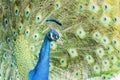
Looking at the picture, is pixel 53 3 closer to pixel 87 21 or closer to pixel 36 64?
pixel 87 21

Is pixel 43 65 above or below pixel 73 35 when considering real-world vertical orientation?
below

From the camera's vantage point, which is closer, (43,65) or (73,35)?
(43,65)

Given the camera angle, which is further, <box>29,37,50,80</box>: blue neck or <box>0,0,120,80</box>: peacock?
<box>0,0,120,80</box>: peacock

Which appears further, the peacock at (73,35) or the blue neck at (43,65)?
the peacock at (73,35)

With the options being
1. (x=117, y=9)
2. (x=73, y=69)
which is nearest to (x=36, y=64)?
(x=73, y=69)
